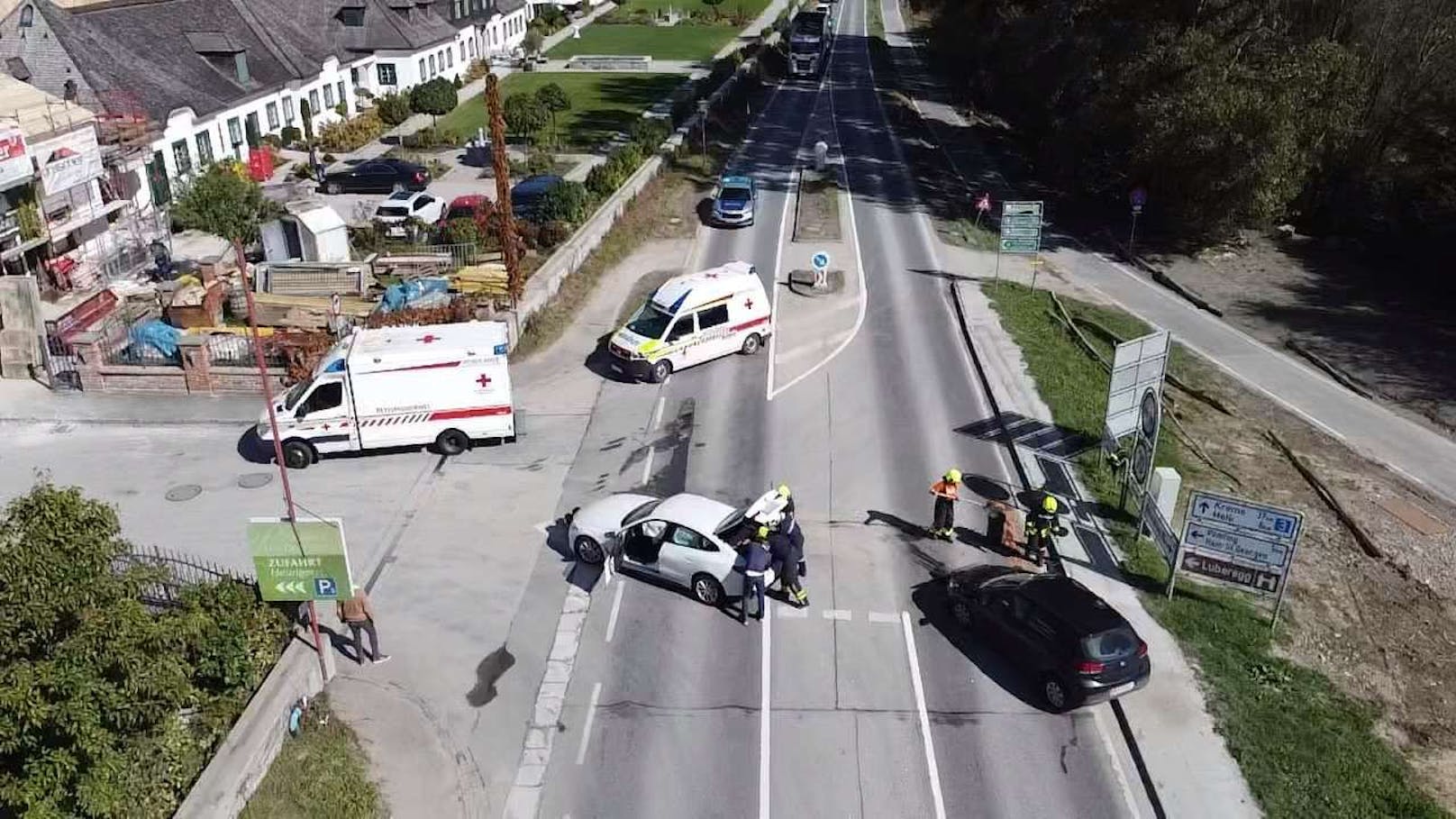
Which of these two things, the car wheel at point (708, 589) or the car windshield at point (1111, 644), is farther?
the car wheel at point (708, 589)

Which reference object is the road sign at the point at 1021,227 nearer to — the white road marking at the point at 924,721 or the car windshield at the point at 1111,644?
the white road marking at the point at 924,721

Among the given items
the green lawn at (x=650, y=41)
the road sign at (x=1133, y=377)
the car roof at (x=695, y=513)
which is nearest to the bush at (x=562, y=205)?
the car roof at (x=695, y=513)

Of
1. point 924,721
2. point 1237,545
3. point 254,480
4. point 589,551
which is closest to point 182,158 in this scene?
point 254,480

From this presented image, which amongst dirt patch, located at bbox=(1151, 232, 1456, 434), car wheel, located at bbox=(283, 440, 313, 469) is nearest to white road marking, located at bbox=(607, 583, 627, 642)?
car wheel, located at bbox=(283, 440, 313, 469)

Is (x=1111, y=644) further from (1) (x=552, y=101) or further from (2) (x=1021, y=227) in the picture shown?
(1) (x=552, y=101)

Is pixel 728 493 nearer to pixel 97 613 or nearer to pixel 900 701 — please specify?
pixel 900 701
